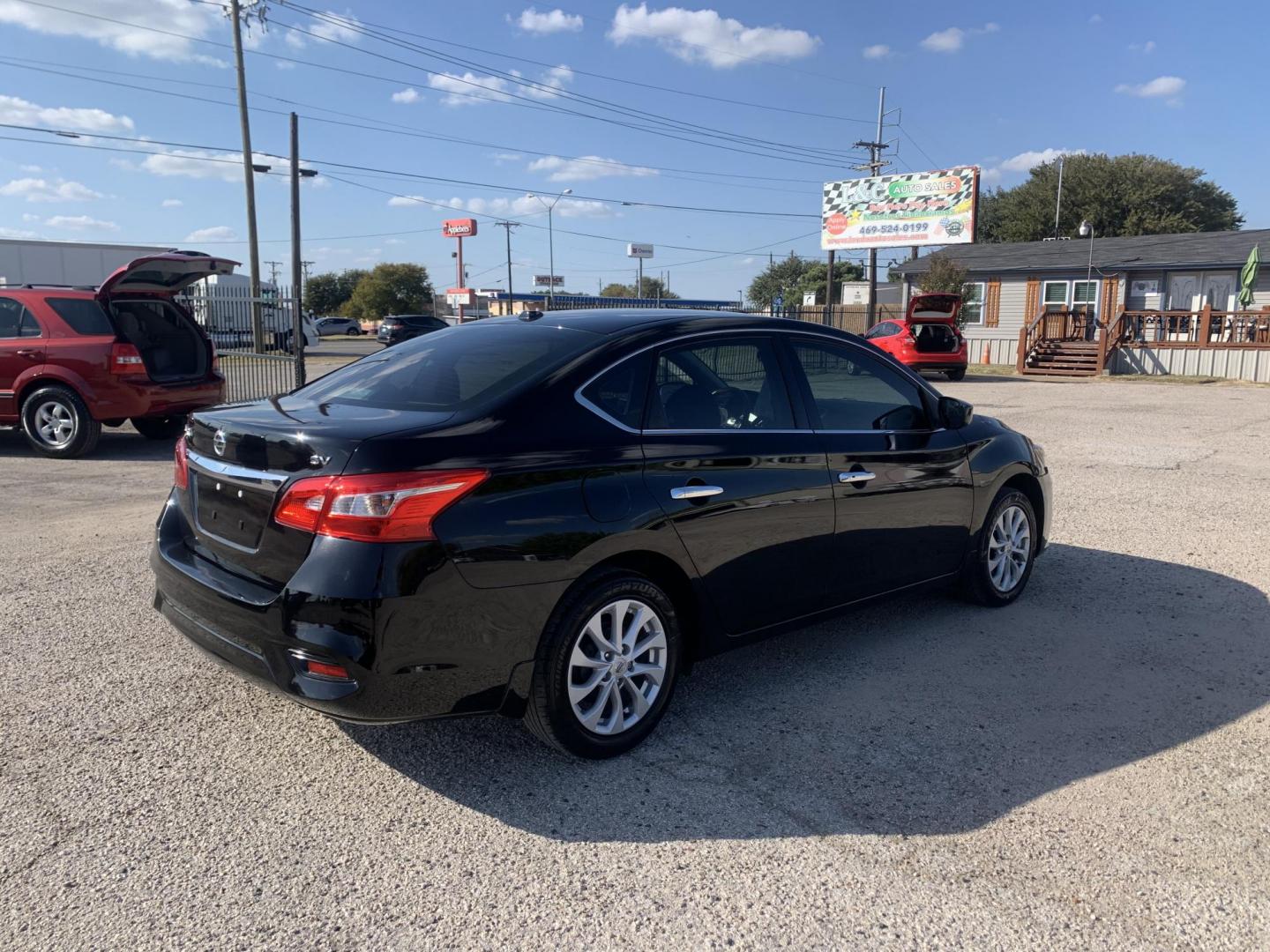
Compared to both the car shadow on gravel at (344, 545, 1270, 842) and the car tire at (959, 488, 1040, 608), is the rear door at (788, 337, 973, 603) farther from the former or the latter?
the car shadow on gravel at (344, 545, 1270, 842)

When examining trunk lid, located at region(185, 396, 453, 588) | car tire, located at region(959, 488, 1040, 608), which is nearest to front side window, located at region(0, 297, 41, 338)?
trunk lid, located at region(185, 396, 453, 588)

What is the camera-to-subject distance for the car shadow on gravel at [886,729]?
10.4 feet

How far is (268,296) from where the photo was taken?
15562mm

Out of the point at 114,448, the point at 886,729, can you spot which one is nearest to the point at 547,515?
the point at 886,729

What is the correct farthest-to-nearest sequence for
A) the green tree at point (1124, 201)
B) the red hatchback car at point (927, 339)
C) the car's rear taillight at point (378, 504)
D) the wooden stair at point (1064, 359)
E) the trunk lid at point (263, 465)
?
1. the green tree at point (1124, 201)
2. the wooden stair at point (1064, 359)
3. the red hatchback car at point (927, 339)
4. the trunk lid at point (263, 465)
5. the car's rear taillight at point (378, 504)

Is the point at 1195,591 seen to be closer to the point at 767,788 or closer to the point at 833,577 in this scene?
the point at 833,577

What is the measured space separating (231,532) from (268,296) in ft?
44.1

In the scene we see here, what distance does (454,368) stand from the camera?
3.79 metres

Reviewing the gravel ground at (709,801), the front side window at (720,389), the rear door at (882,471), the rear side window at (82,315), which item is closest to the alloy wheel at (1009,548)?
the gravel ground at (709,801)

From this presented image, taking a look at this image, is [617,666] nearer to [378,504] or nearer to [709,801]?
[709,801]

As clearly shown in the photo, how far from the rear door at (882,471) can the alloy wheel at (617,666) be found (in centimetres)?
105

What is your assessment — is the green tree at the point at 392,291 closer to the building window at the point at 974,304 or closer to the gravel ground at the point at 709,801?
the building window at the point at 974,304

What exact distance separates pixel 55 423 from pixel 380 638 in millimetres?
8701

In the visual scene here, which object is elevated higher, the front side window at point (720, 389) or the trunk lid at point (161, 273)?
the trunk lid at point (161, 273)
